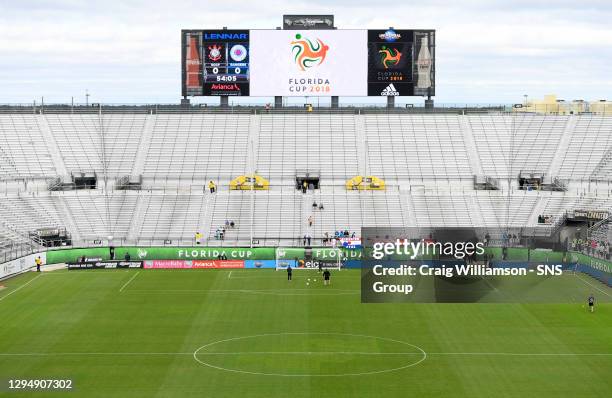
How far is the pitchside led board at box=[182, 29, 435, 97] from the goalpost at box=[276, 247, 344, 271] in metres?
28.4

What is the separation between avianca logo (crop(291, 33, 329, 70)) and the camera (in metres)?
101

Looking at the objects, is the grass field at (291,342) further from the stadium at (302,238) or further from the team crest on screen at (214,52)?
the team crest on screen at (214,52)

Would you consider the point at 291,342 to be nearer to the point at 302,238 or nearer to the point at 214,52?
the point at 302,238

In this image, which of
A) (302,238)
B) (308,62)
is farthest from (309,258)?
(308,62)

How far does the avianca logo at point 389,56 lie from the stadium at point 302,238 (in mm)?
200

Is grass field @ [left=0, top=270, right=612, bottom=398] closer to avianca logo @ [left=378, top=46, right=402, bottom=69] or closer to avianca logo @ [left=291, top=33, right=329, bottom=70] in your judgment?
avianca logo @ [left=291, top=33, right=329, bottom=70]

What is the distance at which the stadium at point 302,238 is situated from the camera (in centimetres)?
4191

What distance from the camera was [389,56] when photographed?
102 m

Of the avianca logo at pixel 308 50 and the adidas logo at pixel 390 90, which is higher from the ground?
the avianca logo at pixel 308 50

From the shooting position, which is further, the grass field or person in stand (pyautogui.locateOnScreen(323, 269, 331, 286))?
person in stand (pyautogui.locateOnScreen(323, 269, 331, 286))

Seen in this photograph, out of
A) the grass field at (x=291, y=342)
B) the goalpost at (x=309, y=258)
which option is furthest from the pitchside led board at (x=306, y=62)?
the grass field at (x=291, y=342)

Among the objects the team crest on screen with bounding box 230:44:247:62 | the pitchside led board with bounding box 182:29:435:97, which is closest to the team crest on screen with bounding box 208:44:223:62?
the pitchside led board with bounding box 182:29:435:97

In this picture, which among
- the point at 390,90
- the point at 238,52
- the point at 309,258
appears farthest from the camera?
the point at 390,90

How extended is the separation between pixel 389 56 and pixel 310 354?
196ft
